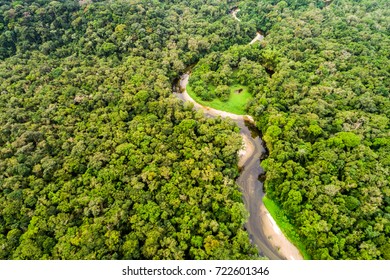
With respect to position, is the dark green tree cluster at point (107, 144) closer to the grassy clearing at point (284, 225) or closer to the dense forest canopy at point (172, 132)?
the dense forest canopy at point (172, 132)

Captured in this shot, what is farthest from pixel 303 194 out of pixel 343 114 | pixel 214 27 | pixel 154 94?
pixel 214 27

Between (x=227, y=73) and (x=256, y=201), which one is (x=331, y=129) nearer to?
(x=256, y=201)

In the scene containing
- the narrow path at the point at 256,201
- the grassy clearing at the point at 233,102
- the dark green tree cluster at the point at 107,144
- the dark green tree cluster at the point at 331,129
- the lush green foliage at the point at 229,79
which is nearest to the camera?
the dark green tree cluster at the point at 107,144

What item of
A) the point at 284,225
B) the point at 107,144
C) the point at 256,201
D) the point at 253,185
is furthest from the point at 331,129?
the point at 107,144

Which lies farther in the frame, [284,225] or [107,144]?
[107,144]

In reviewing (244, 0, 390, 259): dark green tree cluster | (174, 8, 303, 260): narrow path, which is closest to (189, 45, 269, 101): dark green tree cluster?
(244, 0, 390, 259): dark green tree cluster

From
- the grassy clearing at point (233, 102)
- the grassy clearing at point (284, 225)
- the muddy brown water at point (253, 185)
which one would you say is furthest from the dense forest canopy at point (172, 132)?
the muddy brown water at point (253, 185)
